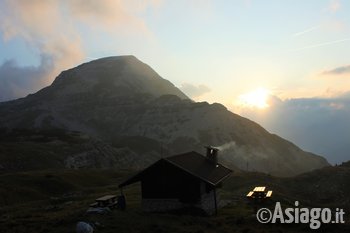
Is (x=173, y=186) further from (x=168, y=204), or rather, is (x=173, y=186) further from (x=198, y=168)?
(x=198, y=168)

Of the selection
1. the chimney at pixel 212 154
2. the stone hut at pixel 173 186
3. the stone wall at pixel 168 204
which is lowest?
the stone wall at pixel 168 204

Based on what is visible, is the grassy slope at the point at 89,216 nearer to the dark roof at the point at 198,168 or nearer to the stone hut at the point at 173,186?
the stone hut at the point at 173,186

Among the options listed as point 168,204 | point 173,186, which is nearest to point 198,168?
point 173,186

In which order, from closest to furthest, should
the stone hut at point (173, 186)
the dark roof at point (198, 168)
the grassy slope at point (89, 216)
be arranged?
the grassy slope at point (89, 216) < the stone hut at point (173, 186) < the dark roof at point (198, 168)

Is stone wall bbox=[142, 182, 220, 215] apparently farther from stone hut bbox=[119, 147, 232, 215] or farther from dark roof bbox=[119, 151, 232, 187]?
dark roof bbox=[119, 151, 232, 187]

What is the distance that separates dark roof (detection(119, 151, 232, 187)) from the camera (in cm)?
4042

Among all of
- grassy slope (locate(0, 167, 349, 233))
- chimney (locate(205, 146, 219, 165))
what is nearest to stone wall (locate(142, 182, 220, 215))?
grassy slope (locate(0, 167, 349, 233))

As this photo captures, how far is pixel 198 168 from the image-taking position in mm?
43500

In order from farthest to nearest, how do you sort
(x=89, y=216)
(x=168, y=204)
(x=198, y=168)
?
(x=198, y=168) < (x=168, y=204) < (x=89, y=216)

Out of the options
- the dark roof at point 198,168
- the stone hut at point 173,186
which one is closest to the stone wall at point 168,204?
the stone hut at point 173,186

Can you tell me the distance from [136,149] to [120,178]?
305ft

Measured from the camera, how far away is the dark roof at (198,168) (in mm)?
40425

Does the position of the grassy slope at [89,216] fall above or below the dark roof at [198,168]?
below

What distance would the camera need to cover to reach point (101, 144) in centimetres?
14600
